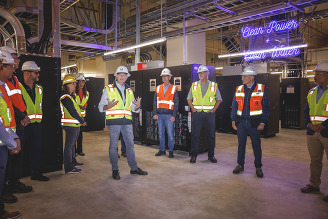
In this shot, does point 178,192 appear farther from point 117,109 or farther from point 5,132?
point 5,132

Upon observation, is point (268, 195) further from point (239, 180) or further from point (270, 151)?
point (270, 151)

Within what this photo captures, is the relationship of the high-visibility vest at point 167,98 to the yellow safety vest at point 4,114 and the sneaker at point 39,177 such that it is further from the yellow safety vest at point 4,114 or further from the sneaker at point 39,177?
the yellow safety vest at point 4,114

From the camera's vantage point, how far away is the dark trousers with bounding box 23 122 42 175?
4233mm

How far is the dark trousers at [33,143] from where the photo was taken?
4.23m

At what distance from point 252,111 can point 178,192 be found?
200cm

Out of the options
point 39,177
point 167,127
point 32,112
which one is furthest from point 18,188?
point 167,127

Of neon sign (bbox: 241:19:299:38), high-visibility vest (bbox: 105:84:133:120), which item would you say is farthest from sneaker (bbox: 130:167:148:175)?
neon sign (bbox: 241:19:299:38)

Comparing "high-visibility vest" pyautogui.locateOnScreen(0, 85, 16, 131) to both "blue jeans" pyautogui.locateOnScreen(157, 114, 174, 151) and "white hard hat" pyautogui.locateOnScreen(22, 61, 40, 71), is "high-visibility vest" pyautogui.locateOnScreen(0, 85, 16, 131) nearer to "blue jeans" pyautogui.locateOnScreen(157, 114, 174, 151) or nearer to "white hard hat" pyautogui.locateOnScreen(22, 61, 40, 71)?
"white hard hat" pyautogui.locateOnScreen(22, 61, 40, 71)

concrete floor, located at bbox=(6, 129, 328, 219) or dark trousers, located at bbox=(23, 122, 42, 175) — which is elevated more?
dark trousers, located at bbox=(23, 122, 42, 175)

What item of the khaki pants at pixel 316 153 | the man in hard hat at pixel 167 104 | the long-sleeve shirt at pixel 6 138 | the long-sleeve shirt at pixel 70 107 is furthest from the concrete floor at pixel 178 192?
the long-sleeve shirt at pixel 70 107

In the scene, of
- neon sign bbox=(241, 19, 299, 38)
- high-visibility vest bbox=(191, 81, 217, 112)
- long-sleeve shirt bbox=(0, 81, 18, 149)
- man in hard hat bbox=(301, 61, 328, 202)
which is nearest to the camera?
long-sleeve shirt bbox=(0, 81, 18, 149)

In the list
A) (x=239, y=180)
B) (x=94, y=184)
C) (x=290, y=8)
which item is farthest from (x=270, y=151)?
(x=94, y=184)

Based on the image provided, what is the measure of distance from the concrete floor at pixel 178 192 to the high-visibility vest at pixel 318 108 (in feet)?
3.83

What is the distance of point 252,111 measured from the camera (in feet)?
15.1
